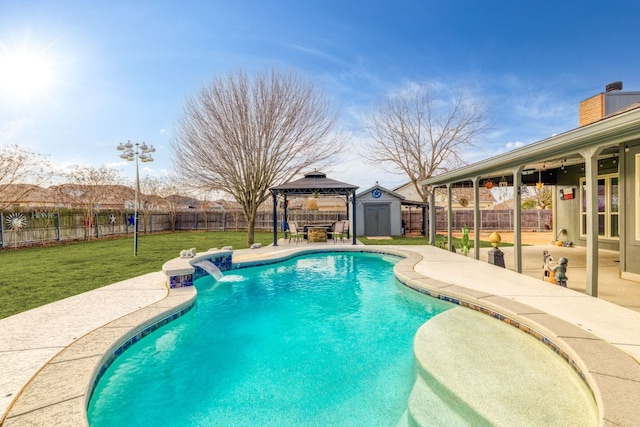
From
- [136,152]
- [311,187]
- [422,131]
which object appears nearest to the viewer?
[136,152]

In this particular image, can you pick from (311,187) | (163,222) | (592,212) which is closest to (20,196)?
(163,222)

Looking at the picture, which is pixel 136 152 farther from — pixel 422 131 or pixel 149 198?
pixel 422 131

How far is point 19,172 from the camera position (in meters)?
13.8

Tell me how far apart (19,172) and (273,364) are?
1727 centimetres

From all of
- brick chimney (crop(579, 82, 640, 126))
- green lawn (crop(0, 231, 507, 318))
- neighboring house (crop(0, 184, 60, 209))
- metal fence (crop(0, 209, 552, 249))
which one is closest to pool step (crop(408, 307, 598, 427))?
green lawn (crop(0, 231, 507, 318))

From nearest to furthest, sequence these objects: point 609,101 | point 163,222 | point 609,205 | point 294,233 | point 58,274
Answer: point 58,274, point 609,205, point 609,101, point 294,233, point 163,222

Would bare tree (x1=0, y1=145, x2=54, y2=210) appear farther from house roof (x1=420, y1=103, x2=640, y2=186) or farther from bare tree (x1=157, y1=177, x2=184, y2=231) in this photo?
house roof (x1=420, y1=103, x2=640, y2=186)

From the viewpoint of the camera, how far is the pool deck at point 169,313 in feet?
7.06

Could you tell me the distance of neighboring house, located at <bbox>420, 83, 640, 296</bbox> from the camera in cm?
445

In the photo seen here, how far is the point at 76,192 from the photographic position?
17.4 m

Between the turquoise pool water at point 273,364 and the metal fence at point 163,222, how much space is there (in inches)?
517

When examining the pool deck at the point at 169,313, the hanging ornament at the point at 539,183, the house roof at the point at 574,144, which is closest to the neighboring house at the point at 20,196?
the pool deck at the point at 169,313

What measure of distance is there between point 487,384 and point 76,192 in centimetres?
2167

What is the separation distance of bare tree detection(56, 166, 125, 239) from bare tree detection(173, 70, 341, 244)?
7.02 meters
